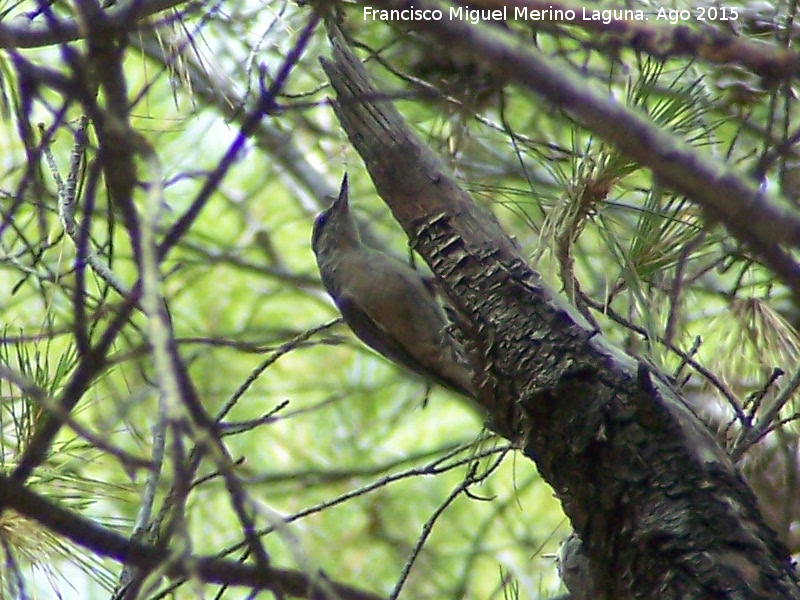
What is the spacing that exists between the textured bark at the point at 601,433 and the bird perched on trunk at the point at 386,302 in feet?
3.06

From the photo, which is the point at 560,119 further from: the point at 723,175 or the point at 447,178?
the point at 723,175

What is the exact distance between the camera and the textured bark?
5.40 feet

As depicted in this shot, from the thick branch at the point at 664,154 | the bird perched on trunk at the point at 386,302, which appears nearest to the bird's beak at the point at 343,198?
the bird perched on trunk at the point at 386,302

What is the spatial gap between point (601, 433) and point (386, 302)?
59.8 inches

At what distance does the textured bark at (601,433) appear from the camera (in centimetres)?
165

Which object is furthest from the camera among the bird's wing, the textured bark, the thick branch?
the bird's wing

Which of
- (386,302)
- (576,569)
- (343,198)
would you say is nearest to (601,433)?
(576,569)

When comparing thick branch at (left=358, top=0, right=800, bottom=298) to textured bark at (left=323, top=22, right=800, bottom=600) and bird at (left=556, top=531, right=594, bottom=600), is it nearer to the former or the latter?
textured bark at (left=323, top=22, right=800, bottom=600)

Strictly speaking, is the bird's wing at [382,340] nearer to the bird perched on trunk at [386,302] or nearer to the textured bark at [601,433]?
the bird perched on trunk at [386,302]

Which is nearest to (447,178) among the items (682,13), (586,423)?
(586,423)

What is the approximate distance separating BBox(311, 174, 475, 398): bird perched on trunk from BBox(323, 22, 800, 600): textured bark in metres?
0.93

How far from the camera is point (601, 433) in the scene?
1721 mm

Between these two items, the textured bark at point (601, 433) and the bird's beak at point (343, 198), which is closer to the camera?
the textured bark at point (601, 433)

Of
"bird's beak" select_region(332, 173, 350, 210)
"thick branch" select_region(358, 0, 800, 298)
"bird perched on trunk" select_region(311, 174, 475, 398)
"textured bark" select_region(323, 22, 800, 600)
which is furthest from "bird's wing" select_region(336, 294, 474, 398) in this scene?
"thick branch" select_region(358, 0, 800, 298)
